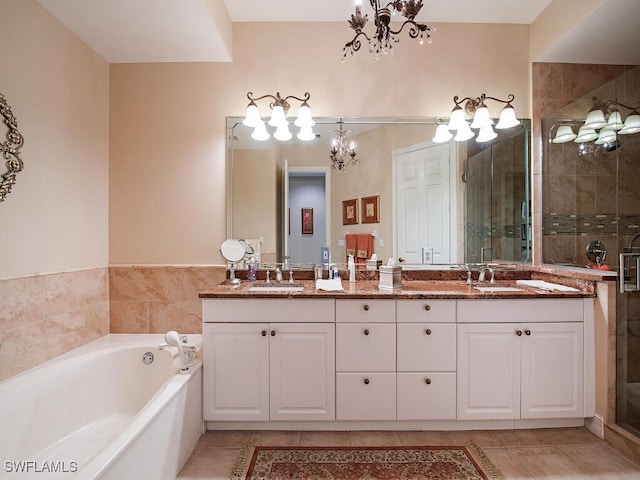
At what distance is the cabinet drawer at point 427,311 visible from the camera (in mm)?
1953

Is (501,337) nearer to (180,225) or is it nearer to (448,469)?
(448,469)

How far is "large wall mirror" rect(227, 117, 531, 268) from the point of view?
249cm

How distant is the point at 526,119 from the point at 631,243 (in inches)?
43.4

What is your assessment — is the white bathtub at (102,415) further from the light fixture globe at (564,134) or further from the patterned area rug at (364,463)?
the light fixture globe at (564,134)

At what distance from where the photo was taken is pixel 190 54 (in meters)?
2.40

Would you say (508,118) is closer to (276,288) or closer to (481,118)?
(481,118)

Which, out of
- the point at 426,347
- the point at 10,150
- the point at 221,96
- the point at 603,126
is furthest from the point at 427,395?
the point at 10,150

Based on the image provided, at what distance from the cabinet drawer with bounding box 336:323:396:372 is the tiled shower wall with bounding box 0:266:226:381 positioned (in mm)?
1092

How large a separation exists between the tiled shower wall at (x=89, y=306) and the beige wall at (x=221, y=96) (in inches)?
5.9

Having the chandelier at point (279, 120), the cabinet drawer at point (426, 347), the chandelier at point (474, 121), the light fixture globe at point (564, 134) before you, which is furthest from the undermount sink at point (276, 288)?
the light fixture globe at point (564, 134)

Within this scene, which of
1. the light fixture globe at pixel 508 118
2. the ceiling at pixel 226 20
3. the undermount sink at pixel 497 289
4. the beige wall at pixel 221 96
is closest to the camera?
the ceiling at pixel 226 20

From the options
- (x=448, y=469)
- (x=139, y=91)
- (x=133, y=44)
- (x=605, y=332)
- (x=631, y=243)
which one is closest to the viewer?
(x=448, y=469)

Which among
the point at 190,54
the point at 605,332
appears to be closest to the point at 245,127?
the point at 190,54

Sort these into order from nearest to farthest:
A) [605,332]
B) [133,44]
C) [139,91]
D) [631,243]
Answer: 1. [605,332]
2. [631,243]
3. [133,44]
4. [139,91]
